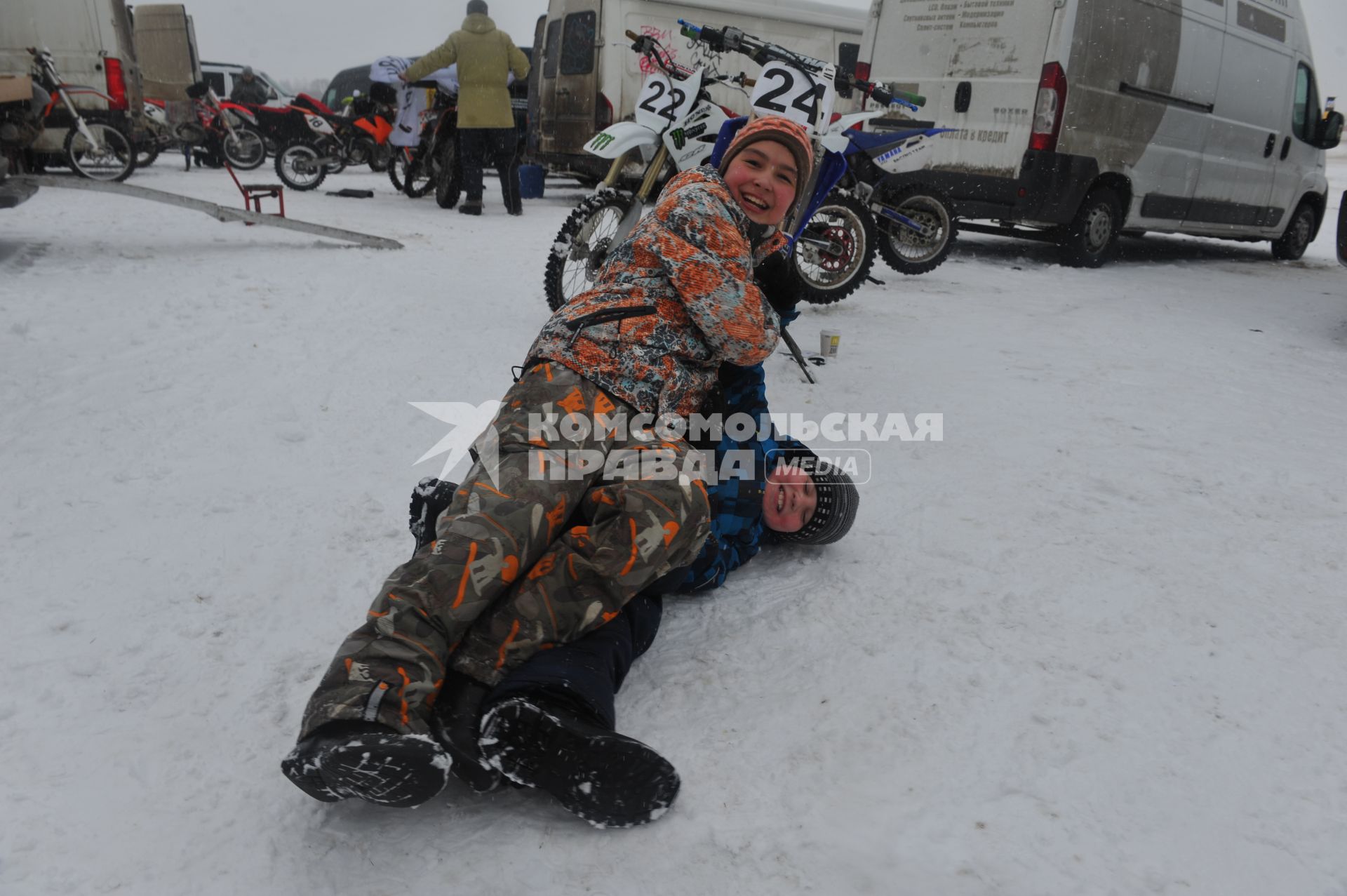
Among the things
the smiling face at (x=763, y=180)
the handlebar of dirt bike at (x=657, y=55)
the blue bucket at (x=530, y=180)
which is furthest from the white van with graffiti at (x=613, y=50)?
the smiling face at (x=763, y=180)

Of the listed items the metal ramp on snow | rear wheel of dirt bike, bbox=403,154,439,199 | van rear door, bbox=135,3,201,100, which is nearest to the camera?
the metal ramp on snow

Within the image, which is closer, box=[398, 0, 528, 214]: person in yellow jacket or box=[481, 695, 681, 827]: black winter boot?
box=[481, 695, 681, 827]: black winter boot

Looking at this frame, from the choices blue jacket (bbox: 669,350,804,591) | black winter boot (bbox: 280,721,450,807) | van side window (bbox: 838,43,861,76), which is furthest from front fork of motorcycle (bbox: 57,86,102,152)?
black winter boot (bbox: 280,721,450,807)

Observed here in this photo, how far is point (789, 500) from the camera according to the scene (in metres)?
2.01

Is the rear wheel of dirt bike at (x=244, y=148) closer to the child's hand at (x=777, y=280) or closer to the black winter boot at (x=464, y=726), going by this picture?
the child's hand at (x=777, y=280)

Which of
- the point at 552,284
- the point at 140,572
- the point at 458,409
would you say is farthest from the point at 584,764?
the point at 552,284

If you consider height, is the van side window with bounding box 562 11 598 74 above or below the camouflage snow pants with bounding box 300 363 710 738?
above

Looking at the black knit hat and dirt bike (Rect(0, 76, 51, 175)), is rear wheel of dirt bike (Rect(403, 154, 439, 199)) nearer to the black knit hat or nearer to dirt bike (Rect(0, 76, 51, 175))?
dirt bike (Rect(0, 76, 51, 175))

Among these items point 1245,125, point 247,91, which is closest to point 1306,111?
point 1245,125

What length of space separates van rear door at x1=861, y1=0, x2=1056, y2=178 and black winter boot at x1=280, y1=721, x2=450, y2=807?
19.7 feet

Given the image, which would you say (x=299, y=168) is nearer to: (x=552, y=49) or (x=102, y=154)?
(x=102, y=154)

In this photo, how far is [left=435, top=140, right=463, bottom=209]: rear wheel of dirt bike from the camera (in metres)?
8.31

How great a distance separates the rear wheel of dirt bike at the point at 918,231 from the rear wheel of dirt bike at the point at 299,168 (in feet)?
21.9

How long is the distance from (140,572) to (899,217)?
460 cm
